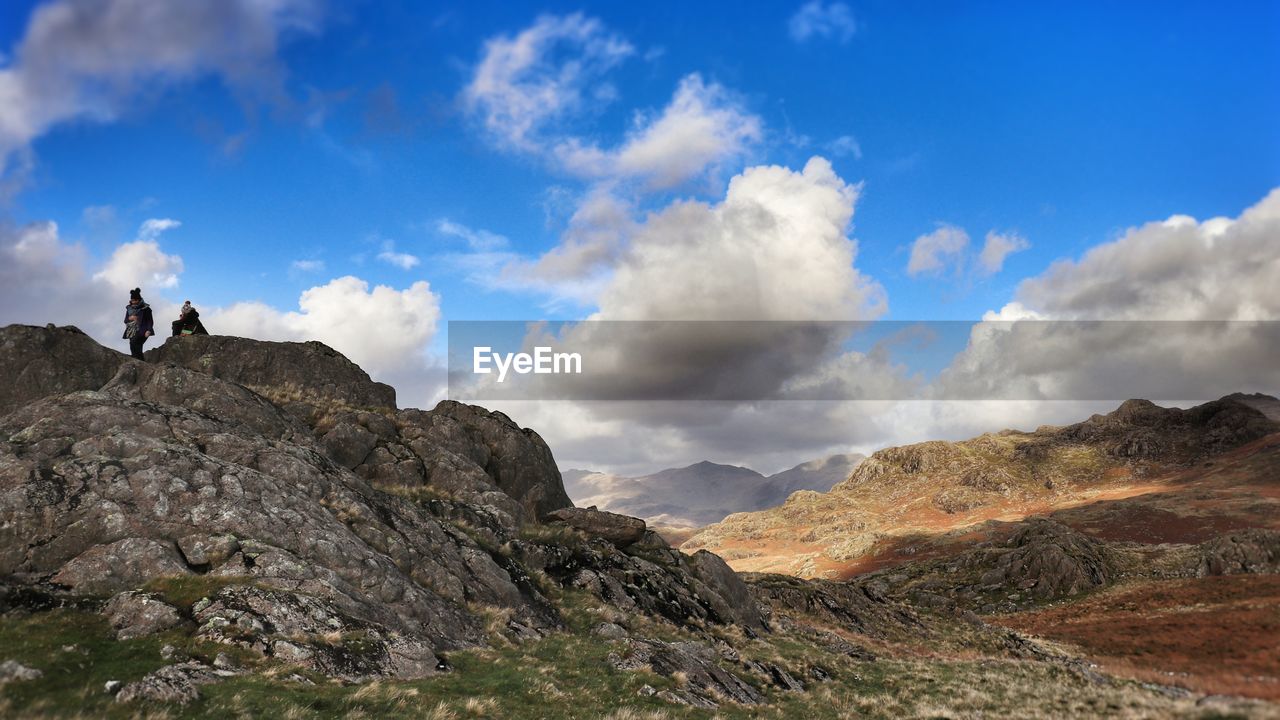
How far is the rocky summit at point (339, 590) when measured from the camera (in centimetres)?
1474

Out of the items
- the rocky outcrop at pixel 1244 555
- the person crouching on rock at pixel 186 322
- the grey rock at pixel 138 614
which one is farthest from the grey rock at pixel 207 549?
the rocky outcrop at pixel 1244 555

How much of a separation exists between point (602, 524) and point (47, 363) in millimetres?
36279

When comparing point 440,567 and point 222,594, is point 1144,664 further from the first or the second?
point 222,594

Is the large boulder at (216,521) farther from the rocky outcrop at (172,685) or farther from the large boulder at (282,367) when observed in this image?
the large boulder at (282,367)

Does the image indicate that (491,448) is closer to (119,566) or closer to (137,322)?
(137,322)

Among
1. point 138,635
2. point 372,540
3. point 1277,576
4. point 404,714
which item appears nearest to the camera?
point 404,714

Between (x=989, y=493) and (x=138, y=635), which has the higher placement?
(x=138, y=635)

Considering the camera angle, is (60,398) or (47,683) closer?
(47,683)

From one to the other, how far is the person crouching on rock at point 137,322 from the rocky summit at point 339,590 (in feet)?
6.59

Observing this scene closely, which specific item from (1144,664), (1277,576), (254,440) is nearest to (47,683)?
(254,440)

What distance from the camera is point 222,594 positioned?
1730cm

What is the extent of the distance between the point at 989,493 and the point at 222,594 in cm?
22116

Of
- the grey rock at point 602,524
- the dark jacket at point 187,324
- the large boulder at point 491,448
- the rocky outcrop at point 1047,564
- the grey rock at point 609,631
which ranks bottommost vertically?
the rocky outcrop at point 1047,564

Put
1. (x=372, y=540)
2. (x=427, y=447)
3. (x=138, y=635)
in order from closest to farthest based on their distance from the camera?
(x=138, y=635), (x=372, y=540), (x=427, y=447)
